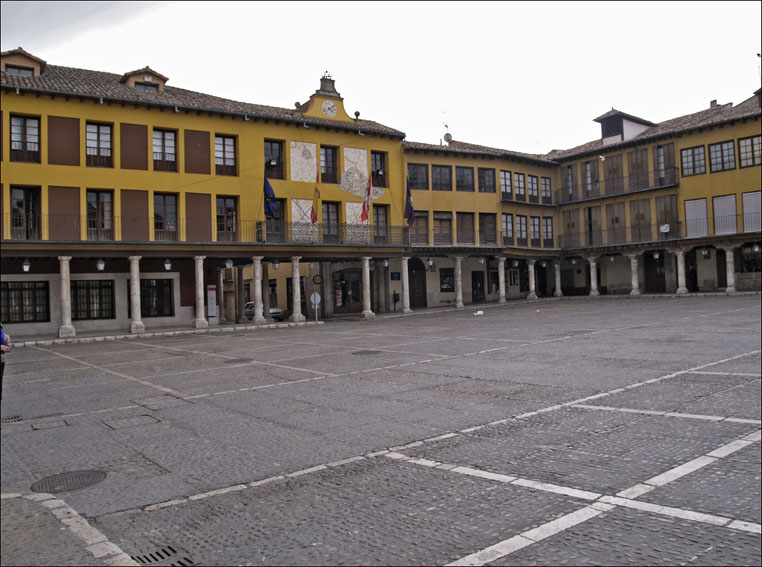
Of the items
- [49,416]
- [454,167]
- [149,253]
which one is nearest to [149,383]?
[49,416]

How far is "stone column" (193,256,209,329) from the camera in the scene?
95.4 ft

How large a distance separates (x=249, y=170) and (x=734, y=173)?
29915 millimetres

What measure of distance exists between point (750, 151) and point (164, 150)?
34.3 m

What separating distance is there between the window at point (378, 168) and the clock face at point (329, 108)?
341 centimetres

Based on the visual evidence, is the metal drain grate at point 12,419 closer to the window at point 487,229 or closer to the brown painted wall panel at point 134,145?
the brown painted wall panel at point 134,145

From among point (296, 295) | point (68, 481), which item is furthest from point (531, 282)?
point (68, 481)

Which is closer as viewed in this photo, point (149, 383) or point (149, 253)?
point (149, 383)

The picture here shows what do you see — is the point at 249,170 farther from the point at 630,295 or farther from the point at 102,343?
the point at 630,295

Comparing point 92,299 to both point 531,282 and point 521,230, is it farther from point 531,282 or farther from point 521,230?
point 521,230

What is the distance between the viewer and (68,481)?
5.91 m

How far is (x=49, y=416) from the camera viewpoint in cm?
916

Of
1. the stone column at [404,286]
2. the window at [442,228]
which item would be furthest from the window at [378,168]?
the window at [442,228]

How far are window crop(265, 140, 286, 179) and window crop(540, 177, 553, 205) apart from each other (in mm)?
23569

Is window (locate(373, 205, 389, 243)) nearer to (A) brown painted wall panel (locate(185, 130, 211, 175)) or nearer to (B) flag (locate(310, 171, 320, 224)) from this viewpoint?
(B) flag (locate(310, 171, 320, 224))
